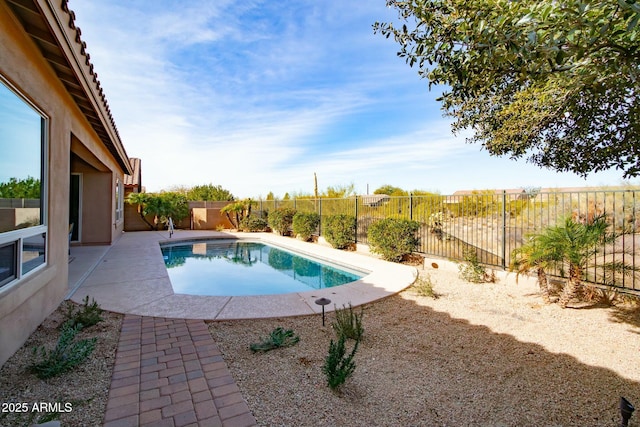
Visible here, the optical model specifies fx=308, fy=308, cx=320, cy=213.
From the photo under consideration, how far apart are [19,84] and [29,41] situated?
65 cm

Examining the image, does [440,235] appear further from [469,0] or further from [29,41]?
[29,41]

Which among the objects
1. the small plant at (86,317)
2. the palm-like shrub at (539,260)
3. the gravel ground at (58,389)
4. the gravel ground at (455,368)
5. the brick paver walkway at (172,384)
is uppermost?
the palm-like shrub at (539,260)

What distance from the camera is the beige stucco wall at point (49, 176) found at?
3301mm

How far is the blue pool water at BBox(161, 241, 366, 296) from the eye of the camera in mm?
8148

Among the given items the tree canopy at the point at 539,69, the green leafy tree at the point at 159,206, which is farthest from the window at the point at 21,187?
the green leafy tree at the point at 159,206

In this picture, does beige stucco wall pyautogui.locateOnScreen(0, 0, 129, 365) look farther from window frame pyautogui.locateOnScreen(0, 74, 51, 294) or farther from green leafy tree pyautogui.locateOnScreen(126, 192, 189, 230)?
green leafy tree pyautogui.locateOnScreen(126, 192, 189, 230)

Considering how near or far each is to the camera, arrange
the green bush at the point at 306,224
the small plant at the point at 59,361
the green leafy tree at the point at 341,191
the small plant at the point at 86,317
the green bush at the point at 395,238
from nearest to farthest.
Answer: the small plant at the point at 59,361, the small plant at the point at 86,317, the green bush at the point at 395,238, the green bush at the point at 306,224, the green leafy tree at the point at 341,191

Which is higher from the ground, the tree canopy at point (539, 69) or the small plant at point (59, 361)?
the tree canopy at point (539, 69)

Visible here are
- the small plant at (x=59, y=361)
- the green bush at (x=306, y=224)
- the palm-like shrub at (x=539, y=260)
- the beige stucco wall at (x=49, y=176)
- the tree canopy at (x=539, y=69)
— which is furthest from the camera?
the green bush at (x=306, y=224)

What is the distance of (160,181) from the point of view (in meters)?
46.3

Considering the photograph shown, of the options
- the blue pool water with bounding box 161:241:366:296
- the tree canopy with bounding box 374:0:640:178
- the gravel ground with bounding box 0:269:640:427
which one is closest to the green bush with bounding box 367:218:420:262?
the blue pool water with bounding box 161:241:366:296

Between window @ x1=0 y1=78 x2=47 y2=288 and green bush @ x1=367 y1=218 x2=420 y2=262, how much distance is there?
8083mm

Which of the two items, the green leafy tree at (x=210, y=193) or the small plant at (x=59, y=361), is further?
the green leafy tree at (x=210, y=193)

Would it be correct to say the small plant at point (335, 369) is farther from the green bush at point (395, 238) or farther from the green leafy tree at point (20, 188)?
the green bush at point (395, 238)
